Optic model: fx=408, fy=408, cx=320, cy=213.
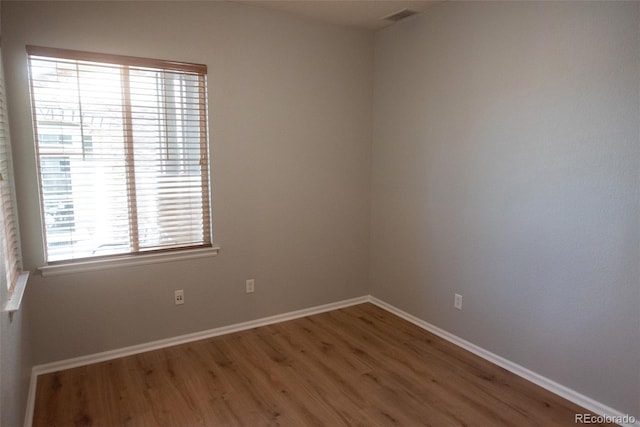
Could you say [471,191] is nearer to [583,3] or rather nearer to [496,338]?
[496,338]

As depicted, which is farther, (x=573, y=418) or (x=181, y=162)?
(x=181, y=162)

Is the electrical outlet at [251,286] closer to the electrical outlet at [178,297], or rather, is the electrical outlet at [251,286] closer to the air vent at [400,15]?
the electrical outlet at [178,297]

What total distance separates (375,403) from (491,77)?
2.25 metres

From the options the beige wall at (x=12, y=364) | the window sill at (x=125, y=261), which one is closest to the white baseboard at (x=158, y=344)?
the beige wall at (x=12, y=364)

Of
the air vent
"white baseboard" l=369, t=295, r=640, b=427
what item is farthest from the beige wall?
"white baseboard" l=369, t=295, r=640, b=427

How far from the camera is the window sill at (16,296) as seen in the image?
181 cm

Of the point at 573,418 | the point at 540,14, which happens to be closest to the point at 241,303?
the point at 573,418

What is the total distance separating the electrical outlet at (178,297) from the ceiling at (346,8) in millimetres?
2254

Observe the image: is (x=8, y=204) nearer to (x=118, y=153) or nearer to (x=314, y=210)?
(x=118, y=153)

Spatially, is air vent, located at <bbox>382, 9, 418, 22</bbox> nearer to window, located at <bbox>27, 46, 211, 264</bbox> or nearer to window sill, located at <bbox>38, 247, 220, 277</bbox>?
window, located at <bbox>27, 46, 211, 264</bbox>

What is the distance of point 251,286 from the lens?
345cm

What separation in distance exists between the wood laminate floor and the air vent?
8.53 feet

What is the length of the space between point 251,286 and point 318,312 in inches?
28.8

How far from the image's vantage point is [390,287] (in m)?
3.84
